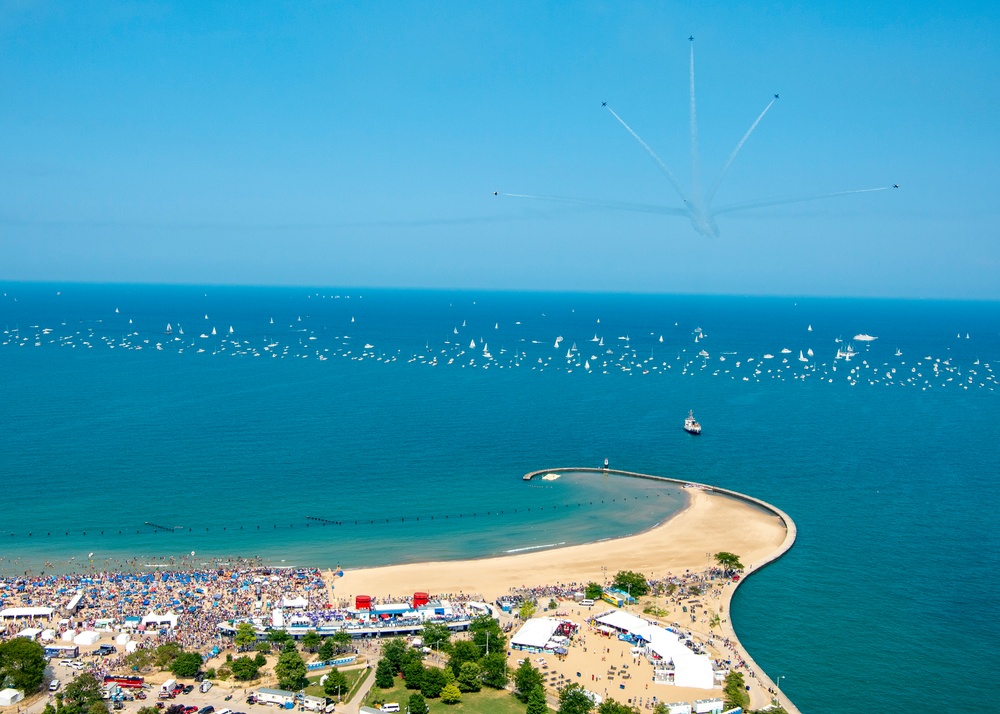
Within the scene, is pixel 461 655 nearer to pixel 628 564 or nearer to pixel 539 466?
pixel 628 564

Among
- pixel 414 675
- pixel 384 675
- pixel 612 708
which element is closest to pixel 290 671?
pixel 384 675

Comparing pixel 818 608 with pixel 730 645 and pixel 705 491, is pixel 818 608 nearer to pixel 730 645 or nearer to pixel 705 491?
pixel 730 645

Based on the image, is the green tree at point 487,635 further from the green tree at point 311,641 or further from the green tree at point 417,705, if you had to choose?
the green tree at point 311,641

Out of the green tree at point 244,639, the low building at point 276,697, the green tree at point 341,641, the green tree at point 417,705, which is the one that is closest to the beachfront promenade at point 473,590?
the green tree at point 341,641

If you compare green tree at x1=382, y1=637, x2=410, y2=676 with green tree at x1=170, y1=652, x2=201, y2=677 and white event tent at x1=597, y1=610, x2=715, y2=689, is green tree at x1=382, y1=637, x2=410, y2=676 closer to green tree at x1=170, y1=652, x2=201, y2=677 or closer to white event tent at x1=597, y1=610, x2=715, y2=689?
green tree at x1=170, y1=652, x2=201, y2=677

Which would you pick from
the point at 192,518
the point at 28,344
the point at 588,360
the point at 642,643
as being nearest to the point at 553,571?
the point at 642,643

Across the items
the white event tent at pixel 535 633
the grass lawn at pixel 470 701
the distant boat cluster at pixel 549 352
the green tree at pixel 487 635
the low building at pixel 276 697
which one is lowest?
the grass lawn at pixel 470 701
